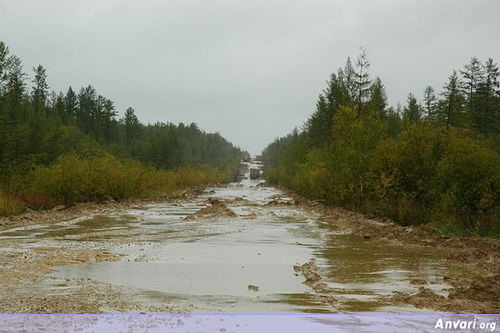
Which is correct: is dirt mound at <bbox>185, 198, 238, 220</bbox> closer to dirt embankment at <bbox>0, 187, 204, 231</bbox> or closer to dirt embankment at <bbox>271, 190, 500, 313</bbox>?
dirt embankment at <bbox>0, 187, 204, 231</bbox>

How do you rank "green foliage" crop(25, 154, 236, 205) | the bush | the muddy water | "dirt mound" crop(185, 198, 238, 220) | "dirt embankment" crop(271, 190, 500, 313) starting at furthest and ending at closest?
"green foliage" crop(25, 154, 236, 205) → "dirt mound" crop(185, 198, 238, 220) → the bush → the muddy water → "dirt embankment" crop(271, 190, 500, 313)

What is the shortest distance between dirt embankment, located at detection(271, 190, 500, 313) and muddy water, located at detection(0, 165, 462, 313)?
0.35 metres

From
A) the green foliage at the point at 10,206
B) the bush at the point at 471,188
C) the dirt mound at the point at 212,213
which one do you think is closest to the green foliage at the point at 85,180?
the green foliage at the point at 10,206

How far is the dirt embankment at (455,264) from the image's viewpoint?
29.2 ft

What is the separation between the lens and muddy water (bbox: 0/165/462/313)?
29.9 ft

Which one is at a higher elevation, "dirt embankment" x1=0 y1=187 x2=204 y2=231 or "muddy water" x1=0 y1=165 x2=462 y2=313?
"dirt embankment" x1=0 y1=187 x2=204 y2=231

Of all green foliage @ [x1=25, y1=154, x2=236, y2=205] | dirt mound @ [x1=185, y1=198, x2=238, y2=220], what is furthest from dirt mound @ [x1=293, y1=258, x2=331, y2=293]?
green foliage @ [x1=25, y1=154, x2=236, y2=205]

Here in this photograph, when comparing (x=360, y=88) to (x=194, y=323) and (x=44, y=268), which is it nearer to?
(x=44, y=268)

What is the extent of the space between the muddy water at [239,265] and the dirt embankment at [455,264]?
1.15 ft

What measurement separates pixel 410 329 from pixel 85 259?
9.10 meters

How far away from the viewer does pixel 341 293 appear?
9.73 meters

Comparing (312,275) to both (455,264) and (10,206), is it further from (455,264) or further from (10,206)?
(10,206)

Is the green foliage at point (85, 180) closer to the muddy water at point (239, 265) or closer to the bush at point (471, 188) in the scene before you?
the muddy water at point (239, 265)

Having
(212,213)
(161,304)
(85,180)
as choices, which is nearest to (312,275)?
(161,304)
